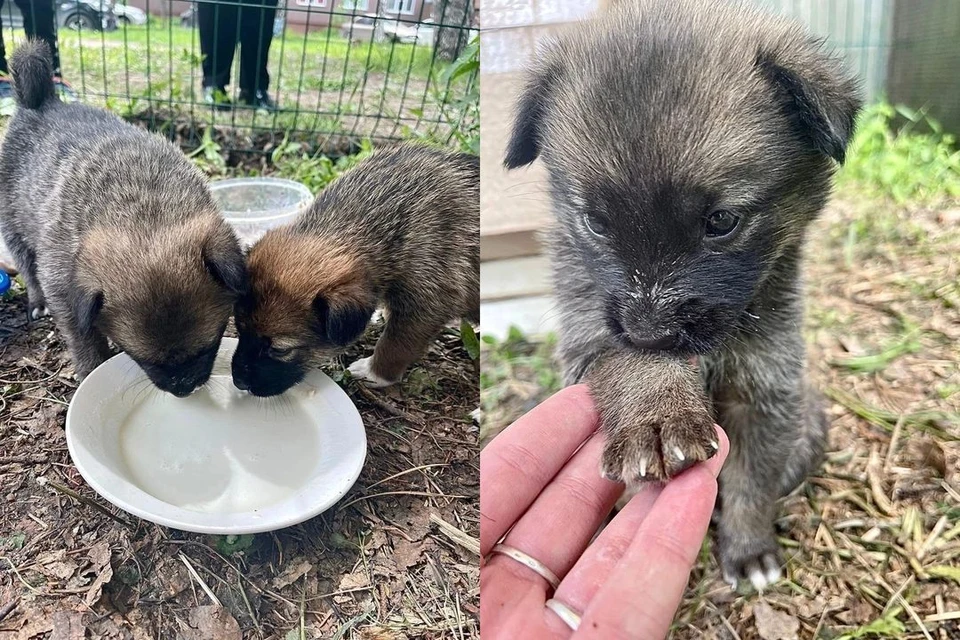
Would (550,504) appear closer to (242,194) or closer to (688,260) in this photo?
(688,260)

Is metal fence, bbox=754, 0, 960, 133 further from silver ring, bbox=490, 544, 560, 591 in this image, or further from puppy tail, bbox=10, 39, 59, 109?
puppy tail, bbox=10, 39, 59, 109

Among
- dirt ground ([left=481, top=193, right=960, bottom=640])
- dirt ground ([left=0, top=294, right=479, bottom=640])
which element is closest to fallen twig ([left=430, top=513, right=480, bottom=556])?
dirt ground ([left=0, top=294, right=479, bottom=640])

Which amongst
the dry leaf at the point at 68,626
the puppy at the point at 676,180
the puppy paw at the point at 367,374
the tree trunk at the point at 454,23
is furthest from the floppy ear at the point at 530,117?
the dry leaf at the point at 68,626

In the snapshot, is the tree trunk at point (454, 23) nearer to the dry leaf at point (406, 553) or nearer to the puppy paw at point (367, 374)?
the puppy paw at point (367, 374)

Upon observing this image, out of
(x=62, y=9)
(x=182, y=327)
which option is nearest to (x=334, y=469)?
(x=182, y=327)

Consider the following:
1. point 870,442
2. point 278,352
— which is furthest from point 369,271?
point 870,442
